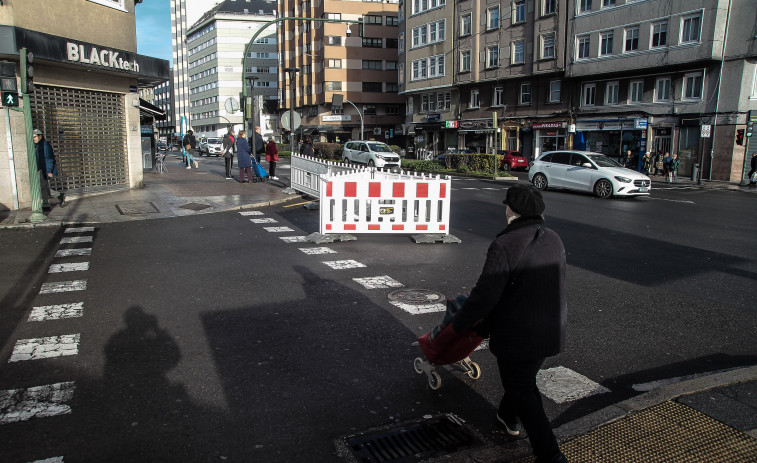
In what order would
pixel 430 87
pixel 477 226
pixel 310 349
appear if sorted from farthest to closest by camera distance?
pixel 430 87, pixel 477 226, pixel 310 349

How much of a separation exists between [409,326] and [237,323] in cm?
171

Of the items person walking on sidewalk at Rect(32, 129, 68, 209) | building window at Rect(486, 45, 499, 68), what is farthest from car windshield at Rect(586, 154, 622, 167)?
building window at Rect(486, 45, 499, 68)

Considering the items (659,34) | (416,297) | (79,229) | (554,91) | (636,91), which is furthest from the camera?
(554,91)

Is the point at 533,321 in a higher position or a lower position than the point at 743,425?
higher

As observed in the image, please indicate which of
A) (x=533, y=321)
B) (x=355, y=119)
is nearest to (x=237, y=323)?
(x=533, y=321)

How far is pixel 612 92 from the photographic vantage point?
120ft

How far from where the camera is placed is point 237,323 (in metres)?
5.47

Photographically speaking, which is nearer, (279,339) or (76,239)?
(279,339)

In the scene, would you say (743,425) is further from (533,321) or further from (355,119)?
(355,119)

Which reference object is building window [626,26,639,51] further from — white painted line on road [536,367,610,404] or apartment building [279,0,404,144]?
apartment building [279,0,404,144]

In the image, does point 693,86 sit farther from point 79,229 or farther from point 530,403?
point 530,403

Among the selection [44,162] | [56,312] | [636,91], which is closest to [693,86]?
[636,91]

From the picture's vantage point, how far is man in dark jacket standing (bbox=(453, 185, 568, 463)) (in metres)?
2.96

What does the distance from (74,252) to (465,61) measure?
143 ft
